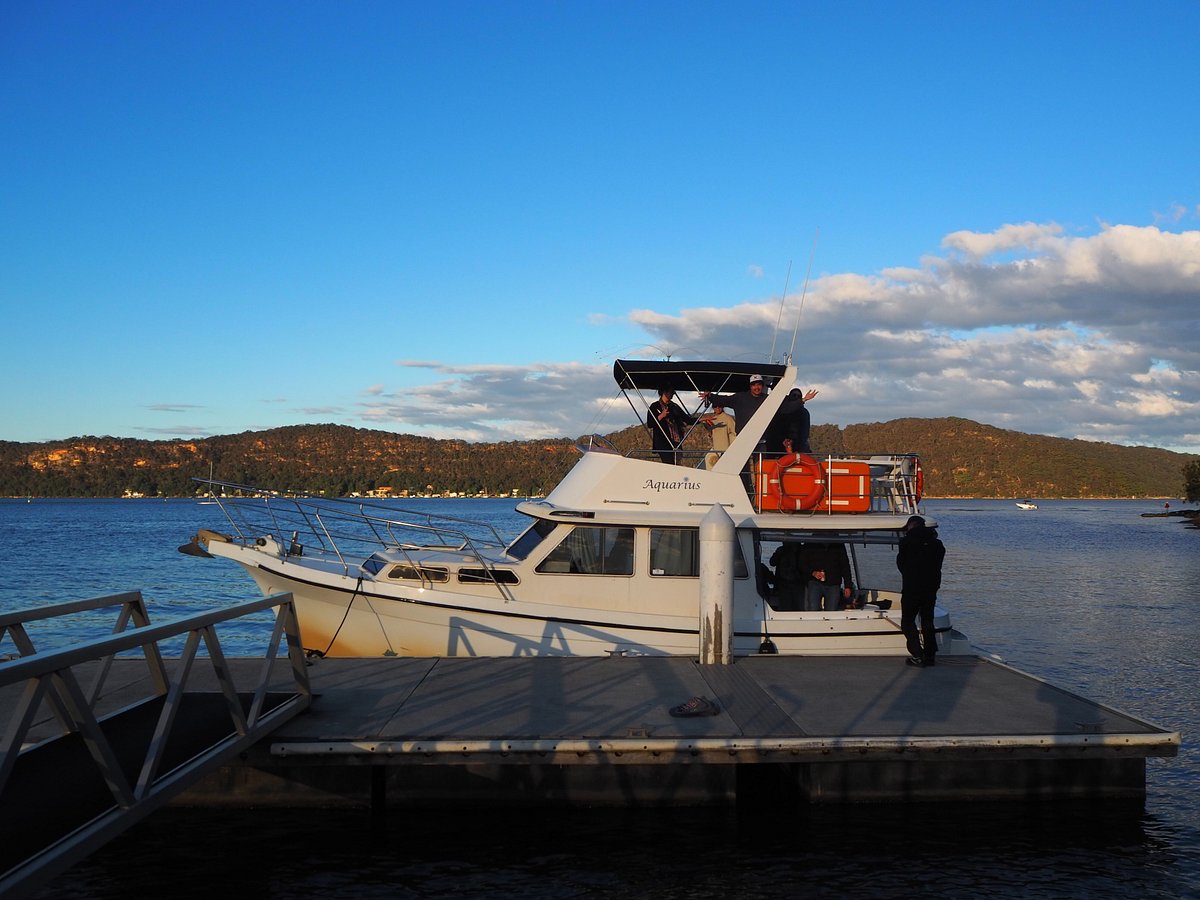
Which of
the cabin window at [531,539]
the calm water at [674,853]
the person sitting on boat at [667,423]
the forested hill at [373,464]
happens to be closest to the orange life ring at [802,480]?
the person sitting on boat at [667,423]

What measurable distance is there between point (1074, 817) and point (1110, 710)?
44.0 inches

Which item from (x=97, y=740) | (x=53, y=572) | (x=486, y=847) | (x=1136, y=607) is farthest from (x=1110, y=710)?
(x=53, y=572)

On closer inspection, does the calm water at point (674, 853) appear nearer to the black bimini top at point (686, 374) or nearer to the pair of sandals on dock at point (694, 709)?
the pair of sandals on dock at point (694, 709)

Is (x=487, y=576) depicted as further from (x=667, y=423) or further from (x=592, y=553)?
(x=667, y=423)

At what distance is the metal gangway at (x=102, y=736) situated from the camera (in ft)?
16.2

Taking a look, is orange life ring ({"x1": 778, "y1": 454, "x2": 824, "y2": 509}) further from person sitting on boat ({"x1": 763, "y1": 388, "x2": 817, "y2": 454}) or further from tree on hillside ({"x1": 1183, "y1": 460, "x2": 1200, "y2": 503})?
tree on hillside ({"x1": 1183, "y1": 460, "x2": 1200, "y2": 503})

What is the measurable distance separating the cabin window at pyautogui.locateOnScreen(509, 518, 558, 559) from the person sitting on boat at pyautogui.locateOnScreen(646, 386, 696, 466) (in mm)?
1773

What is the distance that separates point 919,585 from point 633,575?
3343mm

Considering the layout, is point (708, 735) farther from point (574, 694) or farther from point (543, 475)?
point (543, 475)

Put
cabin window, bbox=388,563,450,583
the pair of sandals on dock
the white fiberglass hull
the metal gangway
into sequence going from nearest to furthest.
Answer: the metal gangway < the pair of sandals on dock < the white fiberglass hull < cabin window, bbox=388,563,450,583

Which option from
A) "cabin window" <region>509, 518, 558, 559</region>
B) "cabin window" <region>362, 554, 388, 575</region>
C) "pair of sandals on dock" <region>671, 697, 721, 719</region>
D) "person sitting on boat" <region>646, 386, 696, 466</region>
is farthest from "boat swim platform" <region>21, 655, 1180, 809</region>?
"person sitting on boat" <region>646, 386, 696, 466</region>

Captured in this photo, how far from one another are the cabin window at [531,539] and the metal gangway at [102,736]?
14.0 feet

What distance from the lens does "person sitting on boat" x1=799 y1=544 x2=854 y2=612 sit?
12430 mm

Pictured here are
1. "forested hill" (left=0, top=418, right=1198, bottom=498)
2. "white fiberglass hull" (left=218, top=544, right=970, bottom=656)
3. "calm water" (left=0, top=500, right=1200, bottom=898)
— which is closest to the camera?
"calm water" (left=0, top=500, right=1200, bottom=898)
